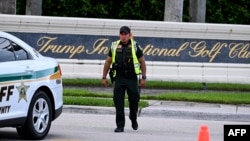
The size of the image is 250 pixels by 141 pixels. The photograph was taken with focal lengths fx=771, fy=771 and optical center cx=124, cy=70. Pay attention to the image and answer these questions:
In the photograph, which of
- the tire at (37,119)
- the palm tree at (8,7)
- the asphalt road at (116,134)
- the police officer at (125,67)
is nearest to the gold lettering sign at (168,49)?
the palm tree at (8,7)

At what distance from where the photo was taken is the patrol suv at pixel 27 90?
10344 millimetres

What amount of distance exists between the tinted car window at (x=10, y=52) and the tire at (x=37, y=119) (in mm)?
591

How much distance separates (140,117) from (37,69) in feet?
15.6

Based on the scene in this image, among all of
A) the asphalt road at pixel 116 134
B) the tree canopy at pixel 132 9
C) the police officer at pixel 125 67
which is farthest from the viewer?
the tree canopy at pixel 132 9

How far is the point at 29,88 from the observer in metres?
10.7

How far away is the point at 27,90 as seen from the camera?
420 inches

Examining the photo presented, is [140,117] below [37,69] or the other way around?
below

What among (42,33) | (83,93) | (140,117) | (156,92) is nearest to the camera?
(140,117)

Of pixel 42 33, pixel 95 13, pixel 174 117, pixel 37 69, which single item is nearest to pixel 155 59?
pixel 42 33

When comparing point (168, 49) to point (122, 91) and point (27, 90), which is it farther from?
point (27, 90)

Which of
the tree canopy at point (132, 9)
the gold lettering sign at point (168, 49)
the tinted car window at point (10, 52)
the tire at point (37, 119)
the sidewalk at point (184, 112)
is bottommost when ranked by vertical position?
the sidewalk at point (184, 112)

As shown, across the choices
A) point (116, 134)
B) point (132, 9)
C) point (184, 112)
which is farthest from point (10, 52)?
point (132, 9)

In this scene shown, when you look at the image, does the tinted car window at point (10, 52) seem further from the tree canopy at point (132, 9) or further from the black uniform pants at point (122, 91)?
the tree canopy at point (132, 9)

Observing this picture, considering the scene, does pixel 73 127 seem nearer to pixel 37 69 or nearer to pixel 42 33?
pixel 37 69
